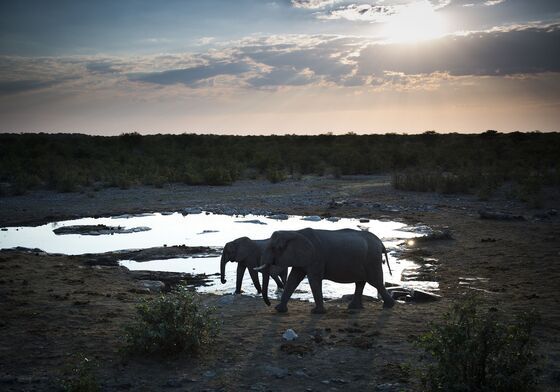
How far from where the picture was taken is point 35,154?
46.7 meters

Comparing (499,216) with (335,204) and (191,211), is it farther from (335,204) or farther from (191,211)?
(191,211)

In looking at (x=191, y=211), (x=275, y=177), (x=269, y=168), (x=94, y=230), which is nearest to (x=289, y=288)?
(x=94, y=230)

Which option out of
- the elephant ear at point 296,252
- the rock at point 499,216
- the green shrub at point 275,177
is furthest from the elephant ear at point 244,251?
the green shrub at point 275,177

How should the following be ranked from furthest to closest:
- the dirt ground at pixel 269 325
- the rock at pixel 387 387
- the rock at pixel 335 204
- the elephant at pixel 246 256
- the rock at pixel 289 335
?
the rock at pixel 335 204 < the elephant at pixel 246 256 < the rock at pixel 289 335 < the dirt ground at pixel 269 325 < the rock at pixel 387 387

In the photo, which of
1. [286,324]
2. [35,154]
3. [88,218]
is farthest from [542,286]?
[35,154]

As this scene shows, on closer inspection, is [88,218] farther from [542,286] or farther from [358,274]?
[542,286]

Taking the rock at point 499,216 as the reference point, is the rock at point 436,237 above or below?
below

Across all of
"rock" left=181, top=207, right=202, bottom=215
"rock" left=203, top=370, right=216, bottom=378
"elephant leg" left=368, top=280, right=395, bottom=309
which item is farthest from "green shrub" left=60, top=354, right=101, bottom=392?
"rock" left=181, top=207, right=202, bottom=215

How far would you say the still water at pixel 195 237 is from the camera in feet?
41.8

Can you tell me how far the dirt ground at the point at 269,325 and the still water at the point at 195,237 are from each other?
1173mm

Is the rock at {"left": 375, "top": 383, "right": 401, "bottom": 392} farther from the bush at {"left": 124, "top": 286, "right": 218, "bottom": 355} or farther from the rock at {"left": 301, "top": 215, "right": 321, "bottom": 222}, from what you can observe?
the rock at {"left": 301, "top": 215, "right": 321, "bottom": 222}

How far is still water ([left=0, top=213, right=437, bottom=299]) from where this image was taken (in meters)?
12.7

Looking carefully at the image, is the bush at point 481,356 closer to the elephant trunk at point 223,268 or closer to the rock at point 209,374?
the rock at point 209,374

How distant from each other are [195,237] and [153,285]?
5.78m
